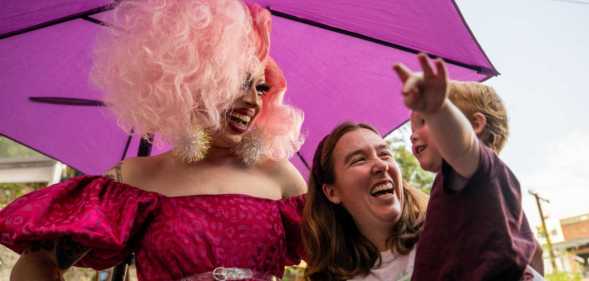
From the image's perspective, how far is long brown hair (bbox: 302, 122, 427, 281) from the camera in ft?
5.08

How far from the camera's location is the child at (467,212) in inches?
37.4

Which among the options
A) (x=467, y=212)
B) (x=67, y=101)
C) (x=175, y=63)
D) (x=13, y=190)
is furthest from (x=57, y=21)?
A: (x=13, y=190)

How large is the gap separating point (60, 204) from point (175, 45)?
2.04 ft

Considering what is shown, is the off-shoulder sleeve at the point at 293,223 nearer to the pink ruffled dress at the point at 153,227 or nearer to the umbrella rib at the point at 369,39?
the pink ruffled dress at the point at 153,227

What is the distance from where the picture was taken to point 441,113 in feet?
3.01

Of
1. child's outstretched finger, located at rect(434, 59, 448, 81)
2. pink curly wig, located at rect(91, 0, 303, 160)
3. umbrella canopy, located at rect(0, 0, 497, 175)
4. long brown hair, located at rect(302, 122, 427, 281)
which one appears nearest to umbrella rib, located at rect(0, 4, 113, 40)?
umbrella canopy, located at rect(0, 0, 497, 175)

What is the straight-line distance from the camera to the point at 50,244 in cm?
168

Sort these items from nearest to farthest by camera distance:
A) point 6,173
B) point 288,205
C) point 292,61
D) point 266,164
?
point 288,205 < point 266,164 < point 292,61 < point 6,173

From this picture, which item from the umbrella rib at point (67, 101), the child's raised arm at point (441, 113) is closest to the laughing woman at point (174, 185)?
the umbrella rib at point (67, 101)

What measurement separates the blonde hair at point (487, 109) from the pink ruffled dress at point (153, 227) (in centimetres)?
79

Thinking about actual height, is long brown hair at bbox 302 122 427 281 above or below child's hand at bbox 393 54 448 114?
below

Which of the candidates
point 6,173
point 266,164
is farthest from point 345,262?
point 6,173

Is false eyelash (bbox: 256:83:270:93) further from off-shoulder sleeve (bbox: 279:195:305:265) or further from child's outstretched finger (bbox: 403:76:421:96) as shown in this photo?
child's outstretched finger (bbox: 403:76:421:96)

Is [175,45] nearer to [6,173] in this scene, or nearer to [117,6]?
[117,6]
